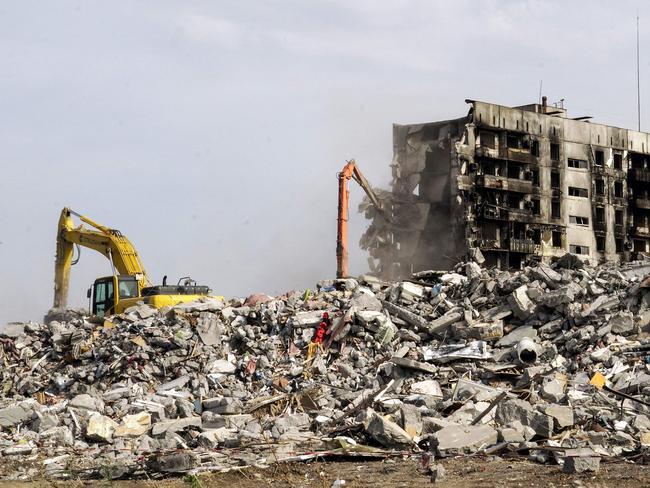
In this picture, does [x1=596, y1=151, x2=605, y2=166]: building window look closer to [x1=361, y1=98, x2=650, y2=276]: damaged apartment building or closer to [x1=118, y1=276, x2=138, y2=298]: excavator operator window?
[x1=361, y1=98, x2=650, y2=276]: damaged apartment building

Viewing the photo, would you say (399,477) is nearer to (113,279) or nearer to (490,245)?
(113,279)

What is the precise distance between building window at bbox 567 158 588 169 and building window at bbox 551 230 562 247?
142 inches

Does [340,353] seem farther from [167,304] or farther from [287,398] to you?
[167,304]

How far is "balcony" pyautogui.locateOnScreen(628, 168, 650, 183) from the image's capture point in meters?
44.5

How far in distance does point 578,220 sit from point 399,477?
35.1m

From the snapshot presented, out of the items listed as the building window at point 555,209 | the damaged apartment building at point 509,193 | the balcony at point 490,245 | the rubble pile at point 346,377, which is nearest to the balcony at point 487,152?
the damaged apartment building at point 509,193

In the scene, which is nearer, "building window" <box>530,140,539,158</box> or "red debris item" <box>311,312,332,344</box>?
"red debris item" <box>311,312,332,344</box>

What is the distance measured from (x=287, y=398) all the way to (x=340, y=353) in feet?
7.88

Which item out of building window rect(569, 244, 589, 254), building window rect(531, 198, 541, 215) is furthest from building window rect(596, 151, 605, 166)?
building window rect(531, 198, 541, 215)

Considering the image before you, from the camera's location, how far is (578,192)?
4291 centimetres

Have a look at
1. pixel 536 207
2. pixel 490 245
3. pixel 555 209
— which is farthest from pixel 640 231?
pixel 490 245

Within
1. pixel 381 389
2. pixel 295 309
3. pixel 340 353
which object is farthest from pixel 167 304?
pixel 381 389

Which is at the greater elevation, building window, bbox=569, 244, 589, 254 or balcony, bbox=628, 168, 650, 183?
balcony, bbox=628, 168, 650, 183

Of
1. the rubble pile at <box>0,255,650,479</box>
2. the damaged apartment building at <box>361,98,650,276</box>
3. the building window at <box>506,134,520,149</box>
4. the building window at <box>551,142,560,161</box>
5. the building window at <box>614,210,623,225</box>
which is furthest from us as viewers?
the building window at <box>614,210,623,225</box>
